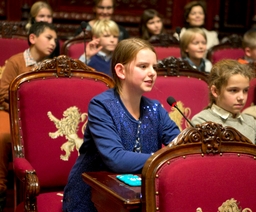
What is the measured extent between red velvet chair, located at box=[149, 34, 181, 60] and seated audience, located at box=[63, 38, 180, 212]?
2160 mm

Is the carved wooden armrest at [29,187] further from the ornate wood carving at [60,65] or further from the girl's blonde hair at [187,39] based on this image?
the girl's blonde hair at [187,39]

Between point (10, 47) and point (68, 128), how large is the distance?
1471mm

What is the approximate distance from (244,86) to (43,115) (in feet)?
2.88

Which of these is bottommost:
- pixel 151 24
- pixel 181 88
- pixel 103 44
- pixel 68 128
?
pixel 68 128

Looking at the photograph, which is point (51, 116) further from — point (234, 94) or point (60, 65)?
point (234, 94)

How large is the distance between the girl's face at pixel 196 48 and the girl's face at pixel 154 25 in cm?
57

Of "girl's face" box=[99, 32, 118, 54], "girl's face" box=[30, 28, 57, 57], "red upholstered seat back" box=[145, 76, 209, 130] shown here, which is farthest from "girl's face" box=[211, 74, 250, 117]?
"girl's face" box=[99, 32, 118, 54]

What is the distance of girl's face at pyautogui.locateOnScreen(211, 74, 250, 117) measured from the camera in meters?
2.52

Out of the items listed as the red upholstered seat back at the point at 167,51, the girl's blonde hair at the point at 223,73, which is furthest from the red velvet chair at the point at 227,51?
the girl's blonde hair at the point at 223,73

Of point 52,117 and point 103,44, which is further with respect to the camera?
point 103,44

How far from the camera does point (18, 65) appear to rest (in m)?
3.41

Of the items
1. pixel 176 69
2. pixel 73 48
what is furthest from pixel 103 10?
pixel 176 69

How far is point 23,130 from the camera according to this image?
2484 mm

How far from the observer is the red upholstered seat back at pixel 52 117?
248 cm
